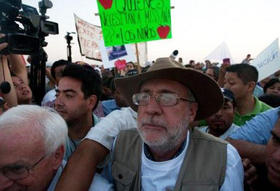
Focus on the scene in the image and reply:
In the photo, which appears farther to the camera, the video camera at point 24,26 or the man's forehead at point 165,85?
the video camera at point 24,26

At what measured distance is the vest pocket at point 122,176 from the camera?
1.67m

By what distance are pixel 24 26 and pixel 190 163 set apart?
1.95 m

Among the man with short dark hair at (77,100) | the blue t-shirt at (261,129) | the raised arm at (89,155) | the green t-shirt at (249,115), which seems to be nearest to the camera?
the raised arm at (89,155)

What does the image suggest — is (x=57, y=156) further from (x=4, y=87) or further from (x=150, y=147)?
(x=4, y=87)

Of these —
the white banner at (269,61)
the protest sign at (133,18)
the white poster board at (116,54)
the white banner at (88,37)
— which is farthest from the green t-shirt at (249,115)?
the white banner at (88,37)

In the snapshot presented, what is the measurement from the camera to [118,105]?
4.39 metres

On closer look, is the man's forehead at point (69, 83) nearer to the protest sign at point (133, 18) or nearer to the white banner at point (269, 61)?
the protest sign at point (133, 18)

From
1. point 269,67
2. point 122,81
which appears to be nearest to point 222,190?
point 122,81

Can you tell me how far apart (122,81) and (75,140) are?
0.90 meters

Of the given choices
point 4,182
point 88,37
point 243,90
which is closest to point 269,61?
point 243,90

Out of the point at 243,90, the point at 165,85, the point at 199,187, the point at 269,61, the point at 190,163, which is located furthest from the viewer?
the point at 269,61

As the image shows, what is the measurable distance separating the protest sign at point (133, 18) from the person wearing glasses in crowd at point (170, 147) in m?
2.18

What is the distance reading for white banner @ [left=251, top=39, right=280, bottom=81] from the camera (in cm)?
441

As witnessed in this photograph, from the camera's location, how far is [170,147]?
5.61 ft
